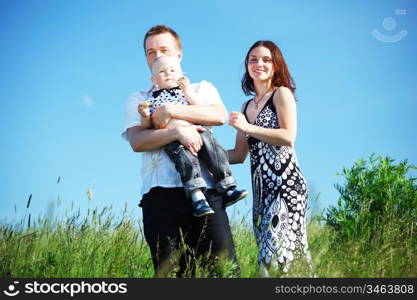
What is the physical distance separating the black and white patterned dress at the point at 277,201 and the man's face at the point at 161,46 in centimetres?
79

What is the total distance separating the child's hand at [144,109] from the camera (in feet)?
10.7

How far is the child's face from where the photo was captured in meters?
3.40

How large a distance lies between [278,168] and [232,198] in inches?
17.9

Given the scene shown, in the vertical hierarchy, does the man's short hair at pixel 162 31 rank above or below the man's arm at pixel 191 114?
above

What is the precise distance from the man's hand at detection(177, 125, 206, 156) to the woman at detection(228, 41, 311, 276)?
28cm

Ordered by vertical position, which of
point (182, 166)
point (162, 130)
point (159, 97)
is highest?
point (159, 97)

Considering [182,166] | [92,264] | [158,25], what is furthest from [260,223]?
[158,25]

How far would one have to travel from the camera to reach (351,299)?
9.36 feet

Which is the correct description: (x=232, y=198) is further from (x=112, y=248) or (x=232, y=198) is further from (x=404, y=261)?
(x=404, y=261)

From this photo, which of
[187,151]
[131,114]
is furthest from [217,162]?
[131,114]

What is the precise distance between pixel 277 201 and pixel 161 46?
1389 mm

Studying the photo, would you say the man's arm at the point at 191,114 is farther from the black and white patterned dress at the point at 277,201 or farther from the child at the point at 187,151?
the black and white patterned dress at the point at 277,201

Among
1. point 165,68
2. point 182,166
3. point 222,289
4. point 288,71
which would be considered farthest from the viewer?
point 288,71

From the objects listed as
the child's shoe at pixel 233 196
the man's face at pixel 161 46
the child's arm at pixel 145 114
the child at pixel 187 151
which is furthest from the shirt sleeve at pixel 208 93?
the child's shoe at pixel 233 196
